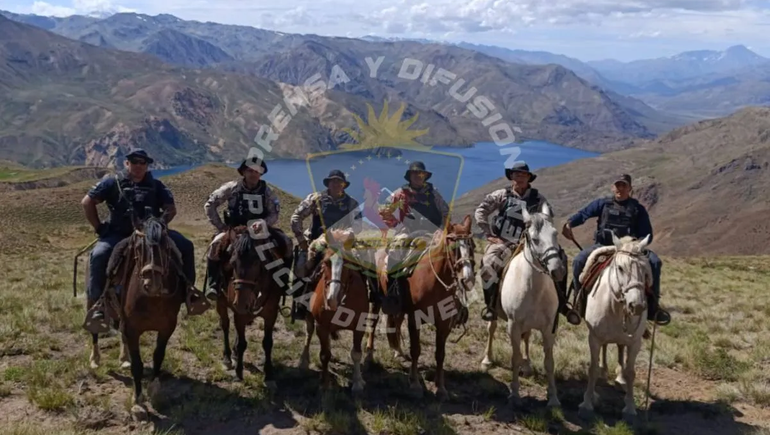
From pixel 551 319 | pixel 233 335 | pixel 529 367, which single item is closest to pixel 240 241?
pixel 233 335

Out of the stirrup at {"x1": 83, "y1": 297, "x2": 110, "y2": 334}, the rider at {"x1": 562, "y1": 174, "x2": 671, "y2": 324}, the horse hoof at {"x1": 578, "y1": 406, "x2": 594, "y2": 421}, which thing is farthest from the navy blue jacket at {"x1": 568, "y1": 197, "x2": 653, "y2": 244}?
the stirrup at {"x1": 83, "y1": 297, "x2": 110, "y2": 334}

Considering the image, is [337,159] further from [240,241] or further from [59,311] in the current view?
[59,311]

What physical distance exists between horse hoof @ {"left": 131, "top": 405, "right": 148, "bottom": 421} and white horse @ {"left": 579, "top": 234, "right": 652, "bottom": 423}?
610cm

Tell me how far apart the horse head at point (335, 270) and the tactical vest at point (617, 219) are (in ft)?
13.6

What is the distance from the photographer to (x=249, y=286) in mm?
7758

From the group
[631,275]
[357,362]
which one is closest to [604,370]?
[631,275]

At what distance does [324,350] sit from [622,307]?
4358 mm

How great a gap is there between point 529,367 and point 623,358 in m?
1.53

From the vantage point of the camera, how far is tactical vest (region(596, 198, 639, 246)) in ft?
29.3

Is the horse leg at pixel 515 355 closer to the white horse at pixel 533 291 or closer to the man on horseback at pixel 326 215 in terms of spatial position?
the white horse at pixel 533 291

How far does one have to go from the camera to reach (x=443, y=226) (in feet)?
29.9

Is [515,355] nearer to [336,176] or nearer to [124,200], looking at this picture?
[336,176]

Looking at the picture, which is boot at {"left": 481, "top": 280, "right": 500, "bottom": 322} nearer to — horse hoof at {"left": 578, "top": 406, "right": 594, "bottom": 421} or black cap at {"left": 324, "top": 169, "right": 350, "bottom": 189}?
horse hoof at {"left": 578, "top": 406, "right": 594, "bottom": 421}

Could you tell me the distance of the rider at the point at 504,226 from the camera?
888 centimetres
